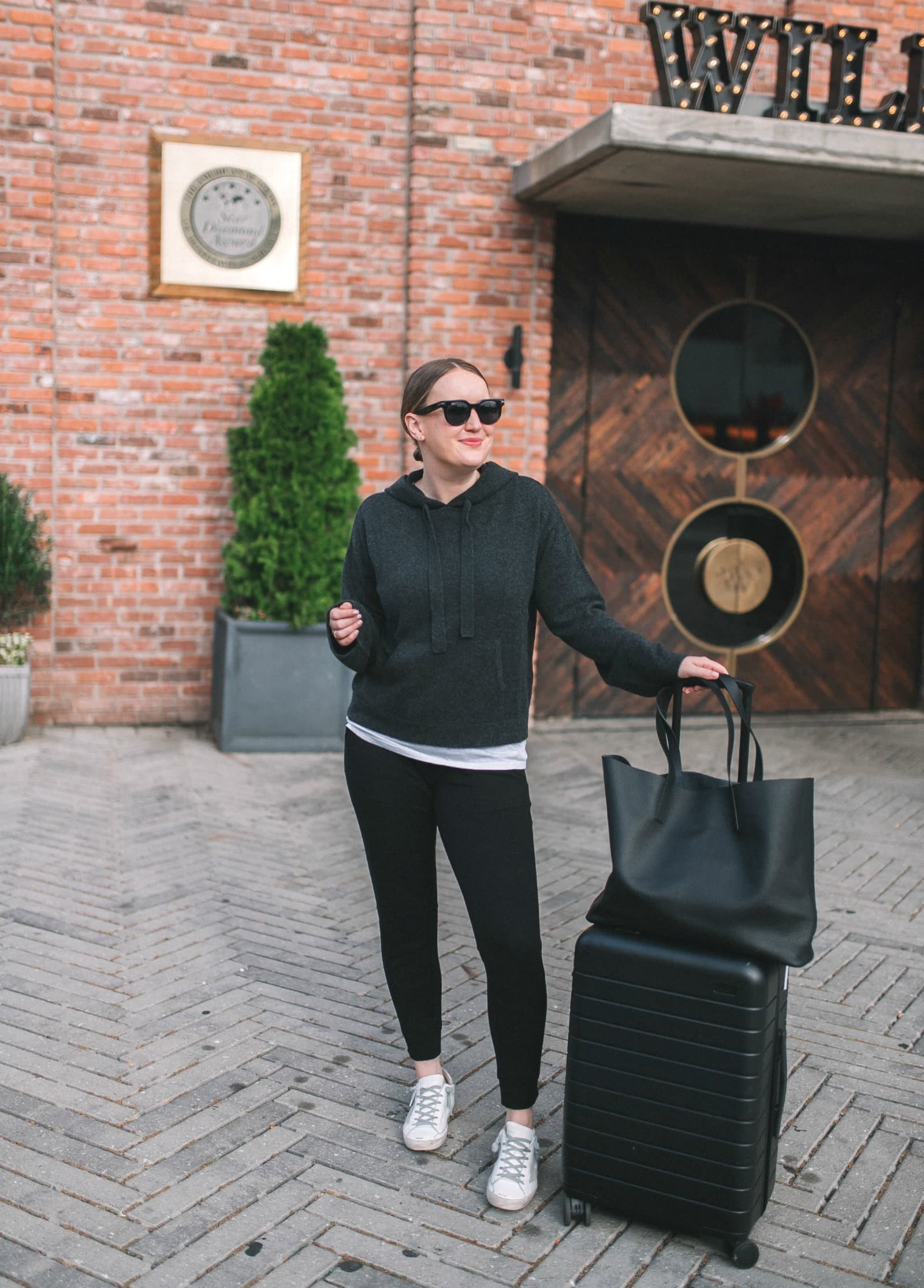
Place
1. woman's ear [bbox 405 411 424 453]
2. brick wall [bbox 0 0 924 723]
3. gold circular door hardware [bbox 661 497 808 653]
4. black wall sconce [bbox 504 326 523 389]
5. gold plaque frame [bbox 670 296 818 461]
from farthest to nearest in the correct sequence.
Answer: gold circular door hardware [bbox 661 497 808 653] < gold plaque frame [bbox 670 296 818 461] < black wall sconce [bbox 504 326 523 389] < brick wall [bbox 0 0 924 723] < woman's ear [bbox 405 411 424 453]

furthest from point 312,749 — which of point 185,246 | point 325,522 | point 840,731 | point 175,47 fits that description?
point 175,47

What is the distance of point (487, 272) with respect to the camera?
7.97m

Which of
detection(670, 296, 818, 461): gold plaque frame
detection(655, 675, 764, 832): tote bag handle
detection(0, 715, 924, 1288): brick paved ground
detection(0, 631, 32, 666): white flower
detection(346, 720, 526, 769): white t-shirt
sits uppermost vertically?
detection(670, 296, 818, 461): gold plaque frame

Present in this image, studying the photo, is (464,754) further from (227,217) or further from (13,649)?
(227,217)

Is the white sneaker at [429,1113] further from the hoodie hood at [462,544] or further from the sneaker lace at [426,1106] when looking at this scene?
the hoodie hood at [462,544]

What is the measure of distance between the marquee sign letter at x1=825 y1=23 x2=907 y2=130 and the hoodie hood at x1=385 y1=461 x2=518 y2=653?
16.9ft

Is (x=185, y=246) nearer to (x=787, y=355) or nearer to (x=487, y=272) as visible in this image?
(x=487, y=272)

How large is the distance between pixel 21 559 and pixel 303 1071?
455 cm

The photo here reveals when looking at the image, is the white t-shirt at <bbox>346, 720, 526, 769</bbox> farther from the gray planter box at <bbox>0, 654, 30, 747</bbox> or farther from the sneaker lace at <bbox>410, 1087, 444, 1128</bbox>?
the gray planter box at <bbox>0, 654, 30, 747</bbox>

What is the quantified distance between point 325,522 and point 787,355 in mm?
3599

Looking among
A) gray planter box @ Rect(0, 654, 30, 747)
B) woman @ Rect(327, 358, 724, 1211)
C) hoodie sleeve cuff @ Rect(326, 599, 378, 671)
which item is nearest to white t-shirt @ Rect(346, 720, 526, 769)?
woman @ Rect(327, 358, 724, 1211)

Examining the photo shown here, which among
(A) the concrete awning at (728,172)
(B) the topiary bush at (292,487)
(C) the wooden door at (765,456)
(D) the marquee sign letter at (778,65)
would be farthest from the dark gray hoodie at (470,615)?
(C) the wooden door at (765,456)

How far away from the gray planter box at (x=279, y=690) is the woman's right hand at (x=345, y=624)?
428 centimetres

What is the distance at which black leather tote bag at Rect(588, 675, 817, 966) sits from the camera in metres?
2.68
